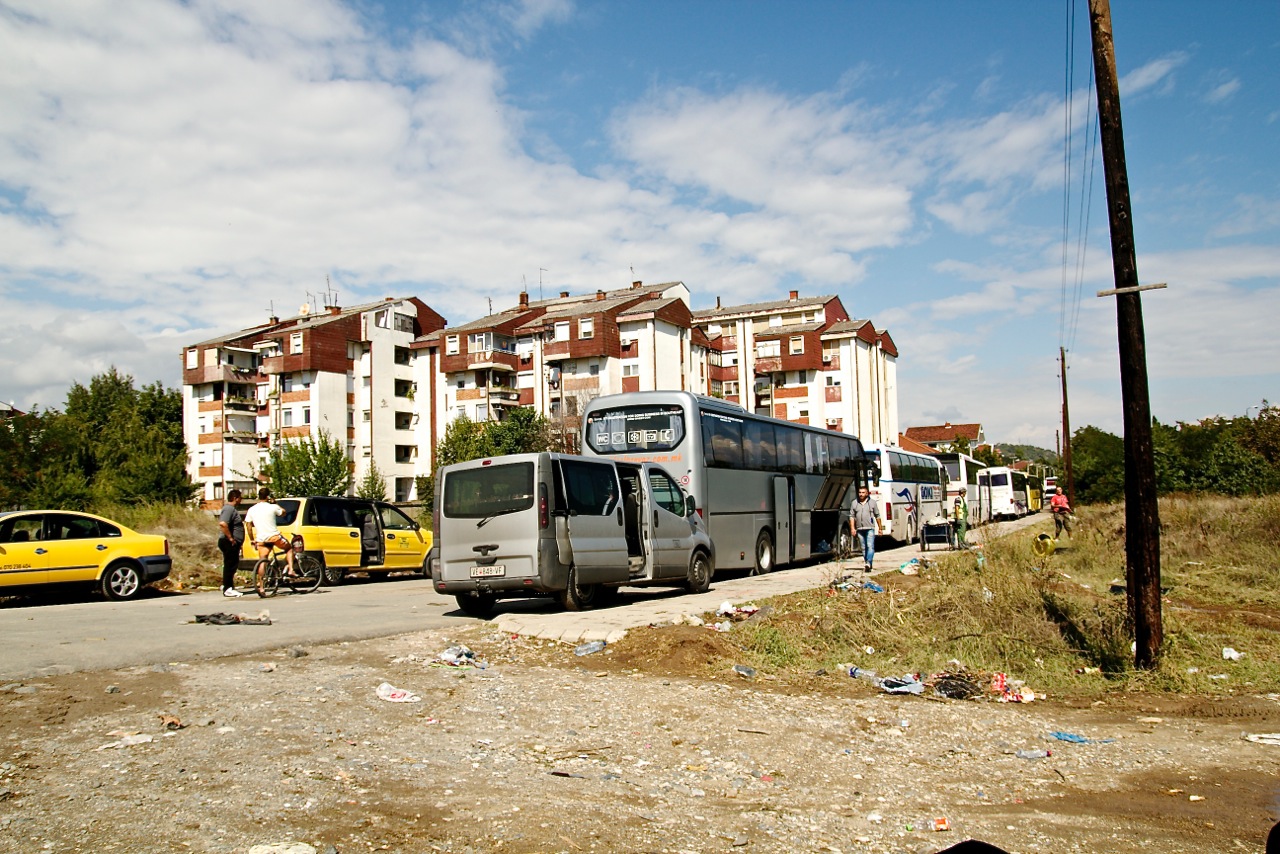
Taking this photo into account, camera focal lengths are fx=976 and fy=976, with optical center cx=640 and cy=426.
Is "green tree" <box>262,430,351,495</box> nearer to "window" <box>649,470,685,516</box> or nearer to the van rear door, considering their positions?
"window" <box>649,470,685,516</box>

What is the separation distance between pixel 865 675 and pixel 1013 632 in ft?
6.41

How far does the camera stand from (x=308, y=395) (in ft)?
234

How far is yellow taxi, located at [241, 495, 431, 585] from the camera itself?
19.2 m

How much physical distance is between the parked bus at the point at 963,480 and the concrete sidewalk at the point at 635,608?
2278cm

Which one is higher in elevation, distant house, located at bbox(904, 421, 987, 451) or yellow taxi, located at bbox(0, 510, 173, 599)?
distant house, located at bbox(904, 421, 987, 451)

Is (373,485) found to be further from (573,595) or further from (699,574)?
(573,595)

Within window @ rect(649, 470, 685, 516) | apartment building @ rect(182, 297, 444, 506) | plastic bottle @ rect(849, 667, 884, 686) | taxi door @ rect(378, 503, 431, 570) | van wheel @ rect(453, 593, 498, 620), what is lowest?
plastic bottle @ rect(849, 667, 884, 686)

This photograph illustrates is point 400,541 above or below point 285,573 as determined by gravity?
above

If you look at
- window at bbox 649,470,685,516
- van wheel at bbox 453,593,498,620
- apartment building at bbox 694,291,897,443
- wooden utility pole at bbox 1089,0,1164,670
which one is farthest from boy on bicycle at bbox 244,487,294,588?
apartment building at bbox 694,291,897,443

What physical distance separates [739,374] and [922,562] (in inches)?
2463

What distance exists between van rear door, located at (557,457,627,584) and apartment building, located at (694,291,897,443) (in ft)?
201

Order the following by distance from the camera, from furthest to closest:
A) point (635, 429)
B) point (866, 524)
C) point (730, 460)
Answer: point (866, 524)
point (730, 460)
point (635, 429)

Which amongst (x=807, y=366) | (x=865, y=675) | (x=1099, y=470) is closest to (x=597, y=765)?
(x=865, y=675)

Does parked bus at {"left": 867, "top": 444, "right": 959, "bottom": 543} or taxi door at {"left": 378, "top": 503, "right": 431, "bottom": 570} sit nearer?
taxi door at {"left": 378, "top": 503, "right": 431, "bottom": 570}
